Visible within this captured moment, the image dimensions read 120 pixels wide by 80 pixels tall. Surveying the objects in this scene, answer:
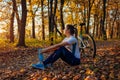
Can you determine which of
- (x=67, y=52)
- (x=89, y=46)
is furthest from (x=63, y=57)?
(x=89, y=46)

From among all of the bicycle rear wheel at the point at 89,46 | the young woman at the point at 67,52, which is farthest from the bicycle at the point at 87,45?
the young woman at the point at 67,52

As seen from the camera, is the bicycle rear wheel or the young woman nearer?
the young woman

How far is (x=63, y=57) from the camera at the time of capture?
29.1 ft

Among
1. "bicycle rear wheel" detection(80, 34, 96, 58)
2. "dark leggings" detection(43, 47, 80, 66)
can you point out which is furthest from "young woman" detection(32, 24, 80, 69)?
"bicycle rear wheel" detection(80, 34, 96, 58)

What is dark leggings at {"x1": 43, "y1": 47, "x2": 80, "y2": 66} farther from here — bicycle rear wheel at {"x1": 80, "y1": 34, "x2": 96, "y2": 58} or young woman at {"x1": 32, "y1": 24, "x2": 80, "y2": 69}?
bicycle rear wheel at {"x1": 80, "y1": 34, "x2": 96, "y2": 58}

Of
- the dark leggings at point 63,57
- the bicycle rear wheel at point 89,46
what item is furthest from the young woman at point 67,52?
the bicycle rear wheel at point 89,46

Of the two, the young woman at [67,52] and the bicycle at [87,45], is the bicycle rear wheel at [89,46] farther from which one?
the young woman at [67,52]

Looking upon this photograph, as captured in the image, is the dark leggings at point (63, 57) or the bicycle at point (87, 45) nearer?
the dark leggings at point (63, 57)

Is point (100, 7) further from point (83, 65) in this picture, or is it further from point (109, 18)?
point (83, 65)

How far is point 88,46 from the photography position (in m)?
10.6

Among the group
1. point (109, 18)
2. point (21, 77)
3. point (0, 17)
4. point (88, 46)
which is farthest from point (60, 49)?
point (109, 18)

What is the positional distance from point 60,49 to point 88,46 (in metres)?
2.09

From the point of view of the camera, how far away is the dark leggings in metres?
8.72

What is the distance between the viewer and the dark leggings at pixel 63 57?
8.72 meters
